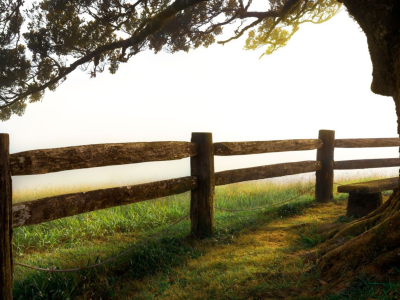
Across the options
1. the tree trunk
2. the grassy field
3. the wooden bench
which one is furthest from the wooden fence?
the tree trunk

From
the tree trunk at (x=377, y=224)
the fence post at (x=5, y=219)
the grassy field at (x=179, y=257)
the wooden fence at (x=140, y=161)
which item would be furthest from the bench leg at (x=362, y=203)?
the fence post at (x=5, y=219)

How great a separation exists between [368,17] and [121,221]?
5.47m

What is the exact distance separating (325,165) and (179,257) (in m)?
4.79

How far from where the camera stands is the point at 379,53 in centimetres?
474

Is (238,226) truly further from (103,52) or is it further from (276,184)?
(103,52)

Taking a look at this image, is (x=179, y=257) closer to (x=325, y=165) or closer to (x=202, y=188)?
(x=202, y=188)

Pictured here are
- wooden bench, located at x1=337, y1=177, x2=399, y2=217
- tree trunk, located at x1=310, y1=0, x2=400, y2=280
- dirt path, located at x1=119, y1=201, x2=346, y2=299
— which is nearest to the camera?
tree trunk, located at x1=310, y1=0, x2=400, y2=280

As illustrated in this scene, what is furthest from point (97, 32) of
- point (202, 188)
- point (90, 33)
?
point (202, 188)

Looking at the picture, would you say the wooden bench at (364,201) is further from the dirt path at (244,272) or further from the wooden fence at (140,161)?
the wooden fence at (140,161)

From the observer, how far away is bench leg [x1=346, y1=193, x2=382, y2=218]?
651cm

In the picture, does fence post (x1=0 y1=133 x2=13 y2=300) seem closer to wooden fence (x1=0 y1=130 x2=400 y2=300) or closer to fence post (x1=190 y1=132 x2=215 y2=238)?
wooden fence (x1=0 y1=130 x2=400 y2=300)

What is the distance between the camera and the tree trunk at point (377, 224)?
11.4 ft

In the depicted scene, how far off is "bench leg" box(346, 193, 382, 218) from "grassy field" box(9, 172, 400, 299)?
0.41 m

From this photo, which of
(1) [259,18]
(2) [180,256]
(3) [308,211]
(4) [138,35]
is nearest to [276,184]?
(3) [308,211]
